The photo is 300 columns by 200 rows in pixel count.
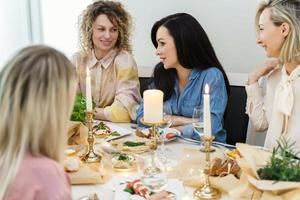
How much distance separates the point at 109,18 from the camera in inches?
95.3

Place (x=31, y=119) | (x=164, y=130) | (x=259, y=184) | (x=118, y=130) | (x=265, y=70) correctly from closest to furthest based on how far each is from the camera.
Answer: (x=31, y=119)
(x=259, y=184)
(x=164, y=130)
(x=118, y=130)
(x=265, y=70)

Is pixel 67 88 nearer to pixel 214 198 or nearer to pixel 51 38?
pixel 214 198

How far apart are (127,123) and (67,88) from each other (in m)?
1.19

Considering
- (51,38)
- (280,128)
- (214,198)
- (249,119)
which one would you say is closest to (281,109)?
(280,128)

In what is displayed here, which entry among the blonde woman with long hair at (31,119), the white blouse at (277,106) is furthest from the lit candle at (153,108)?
the white blouse at (277,106)

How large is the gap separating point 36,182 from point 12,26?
2.67 meters

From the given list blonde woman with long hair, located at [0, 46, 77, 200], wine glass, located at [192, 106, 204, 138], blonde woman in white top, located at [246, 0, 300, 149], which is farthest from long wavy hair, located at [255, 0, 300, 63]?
blonde woman with long hair, located at [0, 46, 77, 200]

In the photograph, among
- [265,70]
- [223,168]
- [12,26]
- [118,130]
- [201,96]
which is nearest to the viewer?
[223,168]

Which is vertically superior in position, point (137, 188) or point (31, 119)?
point (31, 119)

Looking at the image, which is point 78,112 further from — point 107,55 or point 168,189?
point 107,55

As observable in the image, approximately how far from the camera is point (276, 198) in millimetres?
1091

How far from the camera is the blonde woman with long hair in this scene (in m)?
0.88

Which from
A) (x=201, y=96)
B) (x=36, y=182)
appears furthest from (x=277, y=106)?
(x=36, y=182)

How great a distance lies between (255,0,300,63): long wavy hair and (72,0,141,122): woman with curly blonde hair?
84cm
